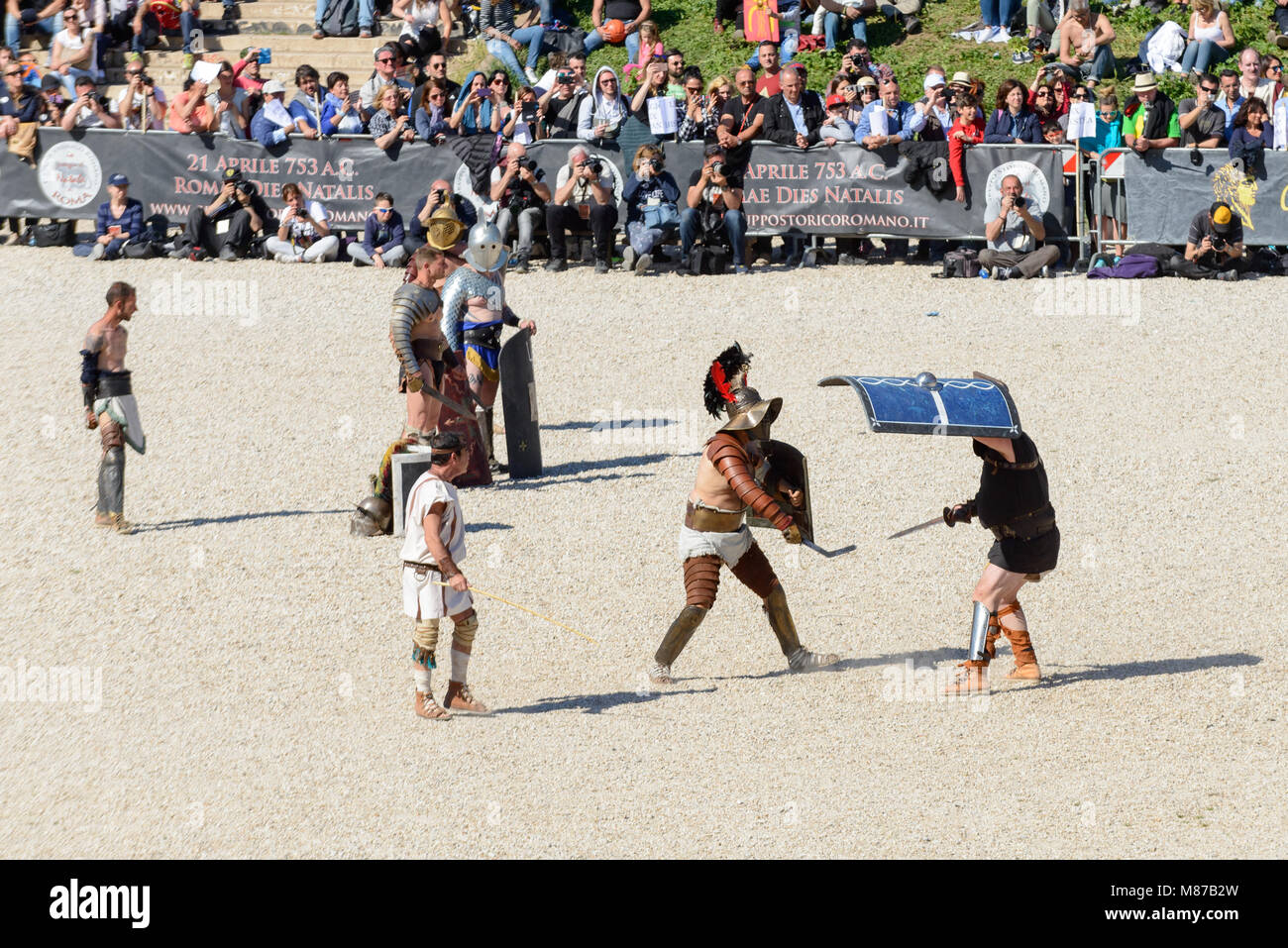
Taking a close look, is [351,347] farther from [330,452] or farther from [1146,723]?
[1146,723]

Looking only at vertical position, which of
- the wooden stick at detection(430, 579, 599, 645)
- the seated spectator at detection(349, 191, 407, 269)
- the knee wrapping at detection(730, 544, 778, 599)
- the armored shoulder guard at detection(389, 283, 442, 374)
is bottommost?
the wooden stick at detection(430, 579, 599, 645)

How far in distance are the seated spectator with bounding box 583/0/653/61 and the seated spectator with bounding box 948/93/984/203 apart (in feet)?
22.1

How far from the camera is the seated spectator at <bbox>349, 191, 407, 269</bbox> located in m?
20.1

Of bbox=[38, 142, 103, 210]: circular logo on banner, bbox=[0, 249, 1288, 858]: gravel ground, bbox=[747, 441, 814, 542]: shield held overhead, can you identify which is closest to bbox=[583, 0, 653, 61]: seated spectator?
bbox=[38, 142, 103, 210]: circular logo on banner

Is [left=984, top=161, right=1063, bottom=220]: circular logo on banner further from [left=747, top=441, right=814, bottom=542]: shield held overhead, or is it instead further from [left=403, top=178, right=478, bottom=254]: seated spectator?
[left=747, top=441, right=814, bottom=542]: shield held overhead

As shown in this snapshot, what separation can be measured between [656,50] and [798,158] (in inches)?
157

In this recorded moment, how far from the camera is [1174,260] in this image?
1866 cm

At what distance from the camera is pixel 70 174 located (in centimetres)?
2169

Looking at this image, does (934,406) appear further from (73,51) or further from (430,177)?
(73,51)

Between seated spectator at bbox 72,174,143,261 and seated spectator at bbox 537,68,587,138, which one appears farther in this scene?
seated spectator at bbox 72,174,143,261

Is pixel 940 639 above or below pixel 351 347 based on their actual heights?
below

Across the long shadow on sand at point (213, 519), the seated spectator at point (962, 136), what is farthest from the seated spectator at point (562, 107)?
the long shadow on sand at point (213, 519)

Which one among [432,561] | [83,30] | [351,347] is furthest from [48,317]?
[432,561]

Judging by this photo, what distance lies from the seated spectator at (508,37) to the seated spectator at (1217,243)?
9.83 metres
